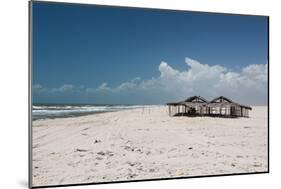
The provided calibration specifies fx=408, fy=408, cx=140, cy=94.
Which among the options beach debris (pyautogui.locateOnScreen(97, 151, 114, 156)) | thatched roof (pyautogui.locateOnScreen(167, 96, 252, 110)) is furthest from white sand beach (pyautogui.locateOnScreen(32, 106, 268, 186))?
thatched roof (pyautogui.locateOnScreen(167, 96, 252, 110))

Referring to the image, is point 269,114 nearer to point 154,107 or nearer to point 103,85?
point 154,107

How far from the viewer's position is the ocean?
150 inches

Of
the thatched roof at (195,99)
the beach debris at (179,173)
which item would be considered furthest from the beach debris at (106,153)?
the thatched roof at (195,99)

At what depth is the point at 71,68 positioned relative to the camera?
12.9ft

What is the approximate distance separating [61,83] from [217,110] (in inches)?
64.9

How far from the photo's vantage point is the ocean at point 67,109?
3.81 metres

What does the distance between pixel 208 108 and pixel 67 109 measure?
1485mm

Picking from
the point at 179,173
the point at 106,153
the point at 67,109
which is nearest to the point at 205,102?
the point at 179,173

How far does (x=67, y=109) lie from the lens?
3.94m

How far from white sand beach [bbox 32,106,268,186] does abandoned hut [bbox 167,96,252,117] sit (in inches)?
2.5

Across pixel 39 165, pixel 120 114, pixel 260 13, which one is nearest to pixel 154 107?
pixel 120 114

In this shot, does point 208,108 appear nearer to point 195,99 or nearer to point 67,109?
point 195,99

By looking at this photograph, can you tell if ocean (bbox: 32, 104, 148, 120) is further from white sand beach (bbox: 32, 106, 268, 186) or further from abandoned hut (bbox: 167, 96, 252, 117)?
abandoned hut (bbox: 167, 96, 252, 117)

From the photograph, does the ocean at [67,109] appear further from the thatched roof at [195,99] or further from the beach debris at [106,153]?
the thatched roof at [195,99]
